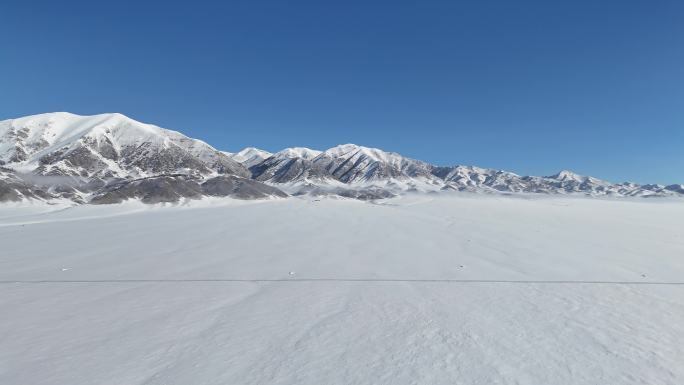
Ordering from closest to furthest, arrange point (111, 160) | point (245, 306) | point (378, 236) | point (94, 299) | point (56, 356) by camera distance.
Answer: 1. point (56, 356)
2. point (245, 306)
3. point (94, 299)
4. point (378, 236)
5. point (111, 160)

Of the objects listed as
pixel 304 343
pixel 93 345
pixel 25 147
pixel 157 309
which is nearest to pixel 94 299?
pixel 157 309

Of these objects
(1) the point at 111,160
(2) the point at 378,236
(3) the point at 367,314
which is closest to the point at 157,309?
(3) the point at 367,314

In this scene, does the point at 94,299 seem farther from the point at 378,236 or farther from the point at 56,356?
the point at 378,236

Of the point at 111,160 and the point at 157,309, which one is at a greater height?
the point at 111,160

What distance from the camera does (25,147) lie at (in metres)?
200

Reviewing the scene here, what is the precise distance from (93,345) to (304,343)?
4.11 metres

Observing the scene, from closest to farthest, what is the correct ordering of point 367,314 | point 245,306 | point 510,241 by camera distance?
point 367,314 < point 245,306 < point 510,241

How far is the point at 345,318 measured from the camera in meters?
9.94

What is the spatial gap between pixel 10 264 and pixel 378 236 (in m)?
19.6

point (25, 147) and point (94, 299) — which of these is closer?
point (94, 299)

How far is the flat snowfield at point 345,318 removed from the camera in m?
7.09

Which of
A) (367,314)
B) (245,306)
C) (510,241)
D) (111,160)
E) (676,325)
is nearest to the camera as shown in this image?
(676,325)

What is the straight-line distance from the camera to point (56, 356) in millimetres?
7703

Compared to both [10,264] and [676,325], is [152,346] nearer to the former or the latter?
[676,325]
